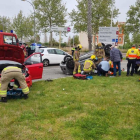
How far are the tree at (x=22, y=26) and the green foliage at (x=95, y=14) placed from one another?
401 inches

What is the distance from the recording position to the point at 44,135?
12.3 ft

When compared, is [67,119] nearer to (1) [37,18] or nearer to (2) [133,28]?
(1) [37,18]

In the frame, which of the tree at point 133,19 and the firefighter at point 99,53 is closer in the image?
the firefighter at point 99,53

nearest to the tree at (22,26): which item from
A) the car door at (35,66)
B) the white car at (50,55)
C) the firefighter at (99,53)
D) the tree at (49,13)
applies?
the tree at (49,13)

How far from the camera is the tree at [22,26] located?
38.0 metres

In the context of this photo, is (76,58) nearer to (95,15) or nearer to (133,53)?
(133,53)

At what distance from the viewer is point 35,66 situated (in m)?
7.77

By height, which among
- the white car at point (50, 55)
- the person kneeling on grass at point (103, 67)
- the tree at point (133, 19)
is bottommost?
the person kneeling on grass at point (103, 67)

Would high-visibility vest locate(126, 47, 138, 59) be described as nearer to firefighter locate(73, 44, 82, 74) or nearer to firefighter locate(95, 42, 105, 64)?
firefighter locate(95, 42, 105, 64)

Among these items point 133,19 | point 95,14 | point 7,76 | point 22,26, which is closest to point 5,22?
point 22,26

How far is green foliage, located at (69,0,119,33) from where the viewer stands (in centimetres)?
3003

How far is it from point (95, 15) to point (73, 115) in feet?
90.7

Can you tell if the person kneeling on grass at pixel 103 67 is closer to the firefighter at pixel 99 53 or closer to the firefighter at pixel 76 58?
the firefighter at pixel 99 53

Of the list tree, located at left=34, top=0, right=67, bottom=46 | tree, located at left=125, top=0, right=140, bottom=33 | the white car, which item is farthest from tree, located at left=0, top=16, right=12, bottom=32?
the white car
